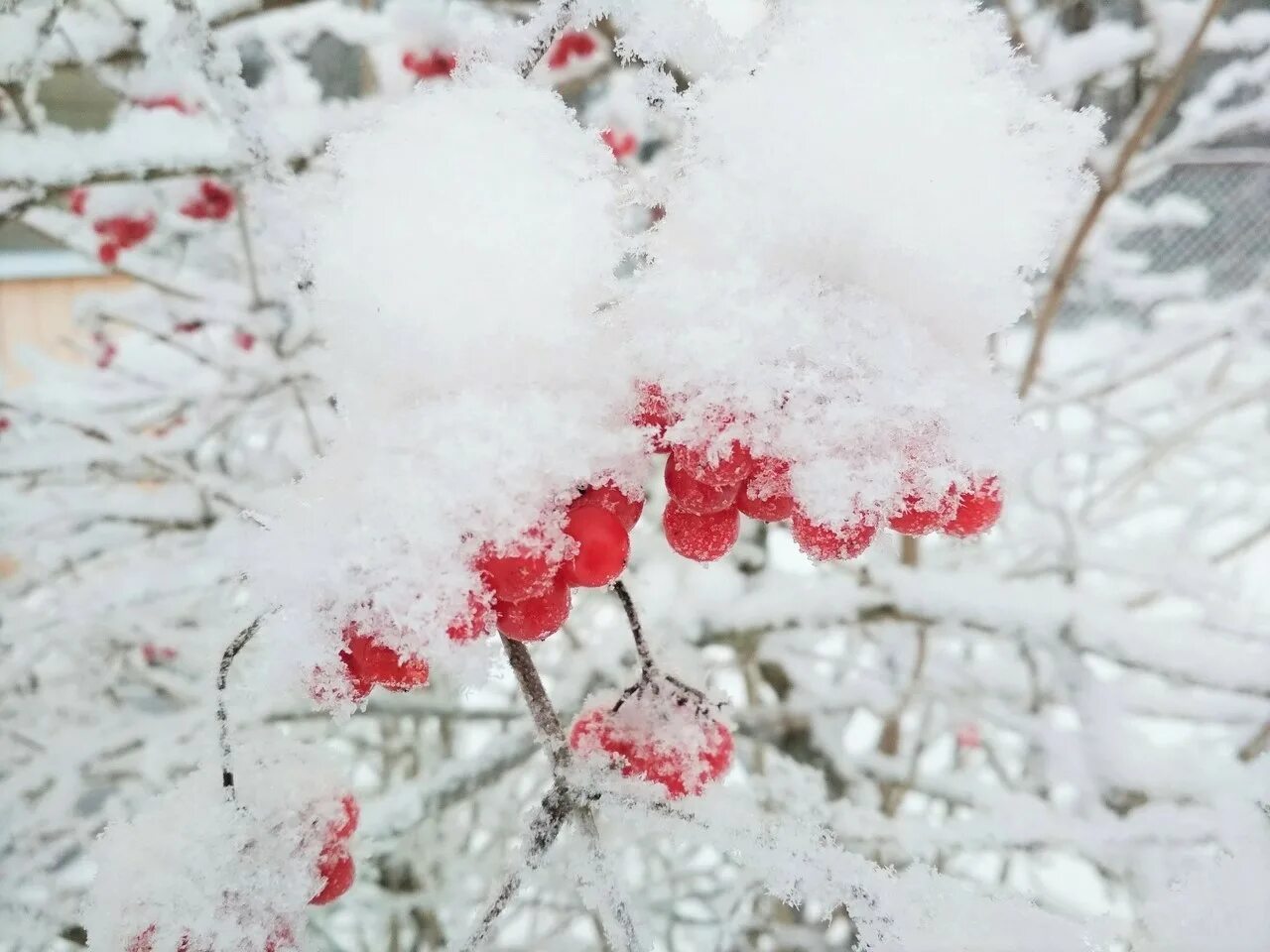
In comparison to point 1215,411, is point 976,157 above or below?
above

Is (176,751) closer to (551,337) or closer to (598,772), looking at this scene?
(598,772)

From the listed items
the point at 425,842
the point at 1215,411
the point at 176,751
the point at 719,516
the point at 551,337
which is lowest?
the point at 425,842

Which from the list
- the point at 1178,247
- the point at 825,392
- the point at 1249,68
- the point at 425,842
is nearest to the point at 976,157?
the point at 825,392

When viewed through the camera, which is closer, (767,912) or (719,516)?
(719,516)

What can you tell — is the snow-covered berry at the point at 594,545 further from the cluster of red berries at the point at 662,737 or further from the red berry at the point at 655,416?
the cluster of red berries at the point at 662,737

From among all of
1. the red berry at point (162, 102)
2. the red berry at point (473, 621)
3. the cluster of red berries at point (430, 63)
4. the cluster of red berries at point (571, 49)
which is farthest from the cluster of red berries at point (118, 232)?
the red berry at point (473, 621)

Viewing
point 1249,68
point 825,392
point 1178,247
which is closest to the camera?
point 825,392
